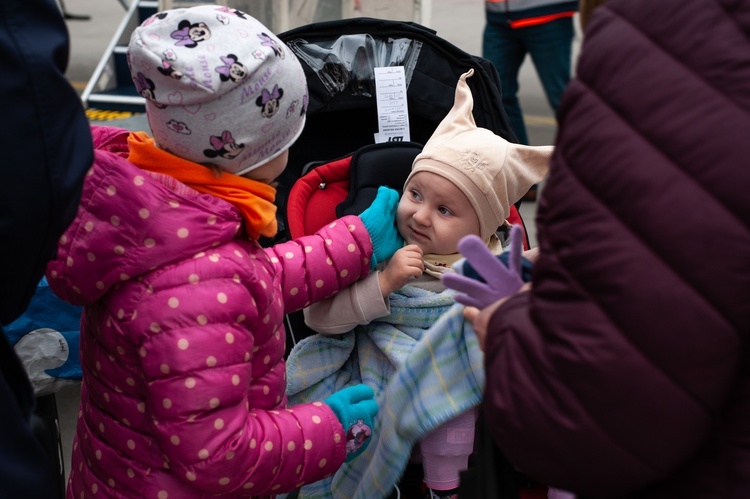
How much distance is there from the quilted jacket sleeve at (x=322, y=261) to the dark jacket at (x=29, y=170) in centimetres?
67

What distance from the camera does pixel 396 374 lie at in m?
1.82

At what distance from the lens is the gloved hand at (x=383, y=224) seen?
6.63 feet

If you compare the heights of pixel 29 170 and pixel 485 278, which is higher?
pixel 29 170

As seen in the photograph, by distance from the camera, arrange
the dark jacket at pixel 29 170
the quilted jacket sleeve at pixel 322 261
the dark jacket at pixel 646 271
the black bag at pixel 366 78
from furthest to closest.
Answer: the black bag at pixel 366 78
the quilted jacket sleeve at pixel 322 261
the dark jacket at pixel 29 170
the dark jacket at pixel 646 271

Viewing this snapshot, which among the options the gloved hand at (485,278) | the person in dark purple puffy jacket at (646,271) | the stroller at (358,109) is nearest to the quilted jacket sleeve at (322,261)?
Result: the stroller at (358,109)

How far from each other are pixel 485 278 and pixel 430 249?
75 cm

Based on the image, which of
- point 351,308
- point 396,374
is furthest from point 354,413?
point 351,308

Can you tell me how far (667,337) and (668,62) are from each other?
312mm

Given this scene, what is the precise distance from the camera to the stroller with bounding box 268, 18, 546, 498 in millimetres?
2275

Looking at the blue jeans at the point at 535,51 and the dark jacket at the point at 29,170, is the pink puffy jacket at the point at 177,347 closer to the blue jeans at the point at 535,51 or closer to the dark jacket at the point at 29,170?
the dark jacket at the point at 29,170

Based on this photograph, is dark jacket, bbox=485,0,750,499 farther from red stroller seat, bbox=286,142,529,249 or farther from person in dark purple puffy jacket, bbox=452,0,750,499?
red stroller seat, bbox=286,142,529,249

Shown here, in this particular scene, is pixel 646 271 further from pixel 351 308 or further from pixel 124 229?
pixel 351 308

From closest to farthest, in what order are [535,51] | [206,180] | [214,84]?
[214,84] < [206,180] < [535,51]

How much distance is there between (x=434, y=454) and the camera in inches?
78.1
